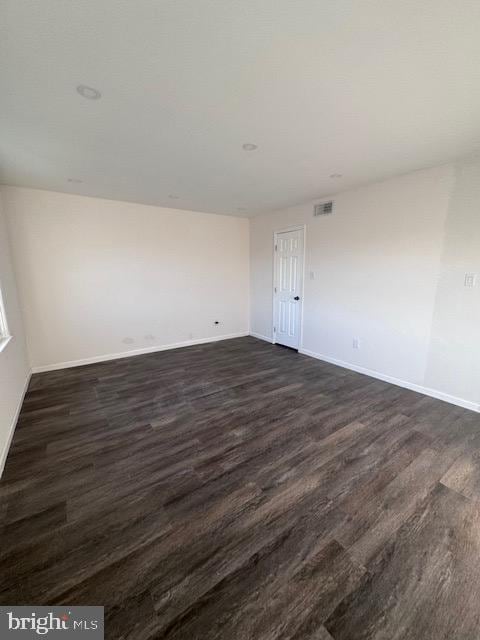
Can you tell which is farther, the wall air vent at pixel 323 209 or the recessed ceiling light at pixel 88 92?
the wall air vent at pixel 323 209

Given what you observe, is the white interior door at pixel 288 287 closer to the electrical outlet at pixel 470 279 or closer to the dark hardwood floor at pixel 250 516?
the dark hardwood floor at pixel 250 516

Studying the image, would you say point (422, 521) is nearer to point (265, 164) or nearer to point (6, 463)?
point (6, 463)

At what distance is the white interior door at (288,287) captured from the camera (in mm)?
4641

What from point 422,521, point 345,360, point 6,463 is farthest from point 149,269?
point 422,521

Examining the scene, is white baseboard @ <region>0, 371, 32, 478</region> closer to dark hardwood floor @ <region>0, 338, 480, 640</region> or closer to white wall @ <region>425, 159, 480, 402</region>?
dark hardwood floor @ <region>0, 338, 480, 640</region>

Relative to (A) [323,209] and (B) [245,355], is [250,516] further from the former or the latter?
(A) [323,209]

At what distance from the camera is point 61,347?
4059 mm

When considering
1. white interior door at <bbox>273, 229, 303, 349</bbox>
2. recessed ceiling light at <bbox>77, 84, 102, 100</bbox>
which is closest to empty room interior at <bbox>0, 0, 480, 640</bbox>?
recessed ceiling light at <bbox>77, 84, 102, 100</bbox>

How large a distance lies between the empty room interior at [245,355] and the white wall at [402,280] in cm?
3

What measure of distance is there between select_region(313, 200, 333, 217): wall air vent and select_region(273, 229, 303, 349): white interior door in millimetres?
432

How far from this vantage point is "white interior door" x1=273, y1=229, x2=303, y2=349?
15.2 ft

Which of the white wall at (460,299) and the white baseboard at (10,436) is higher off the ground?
the white wall at (460,299)

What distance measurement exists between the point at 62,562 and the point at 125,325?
141 inches

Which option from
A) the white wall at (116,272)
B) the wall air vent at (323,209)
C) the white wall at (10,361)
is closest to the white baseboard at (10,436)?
the white wall at (10,361)
